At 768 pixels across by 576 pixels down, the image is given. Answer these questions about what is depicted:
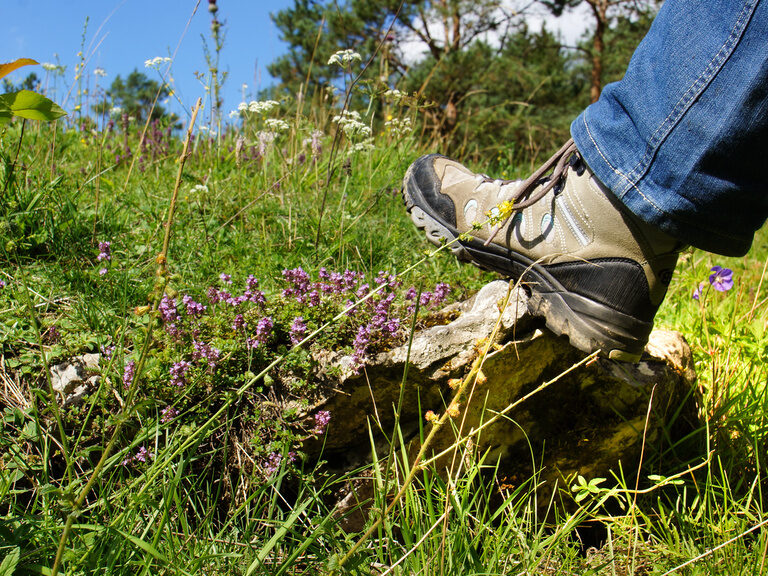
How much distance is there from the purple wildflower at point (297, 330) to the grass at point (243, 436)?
0.23 ft

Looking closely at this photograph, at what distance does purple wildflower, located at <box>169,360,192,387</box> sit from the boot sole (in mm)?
891

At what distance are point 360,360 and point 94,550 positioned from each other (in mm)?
852

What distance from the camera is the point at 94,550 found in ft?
3.76

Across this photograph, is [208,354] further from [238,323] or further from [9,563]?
[9,563]

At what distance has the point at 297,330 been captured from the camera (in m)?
1.72

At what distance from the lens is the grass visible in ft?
4.04

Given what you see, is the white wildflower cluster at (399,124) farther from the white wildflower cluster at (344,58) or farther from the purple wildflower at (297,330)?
the purple wildflower at (297,330)

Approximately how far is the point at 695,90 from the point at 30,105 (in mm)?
1342

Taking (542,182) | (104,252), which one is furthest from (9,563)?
(542,182)

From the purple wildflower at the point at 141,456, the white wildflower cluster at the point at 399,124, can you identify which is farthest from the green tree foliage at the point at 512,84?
the purple wildflower at the point at 141,456

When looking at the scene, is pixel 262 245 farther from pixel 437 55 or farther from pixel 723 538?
pixel 437 55

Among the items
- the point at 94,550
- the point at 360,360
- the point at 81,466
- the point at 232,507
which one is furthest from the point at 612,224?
the point at 81,466

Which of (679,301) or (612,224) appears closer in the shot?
(612,224)

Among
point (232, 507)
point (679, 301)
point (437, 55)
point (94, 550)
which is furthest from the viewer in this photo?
point (437, 55)
